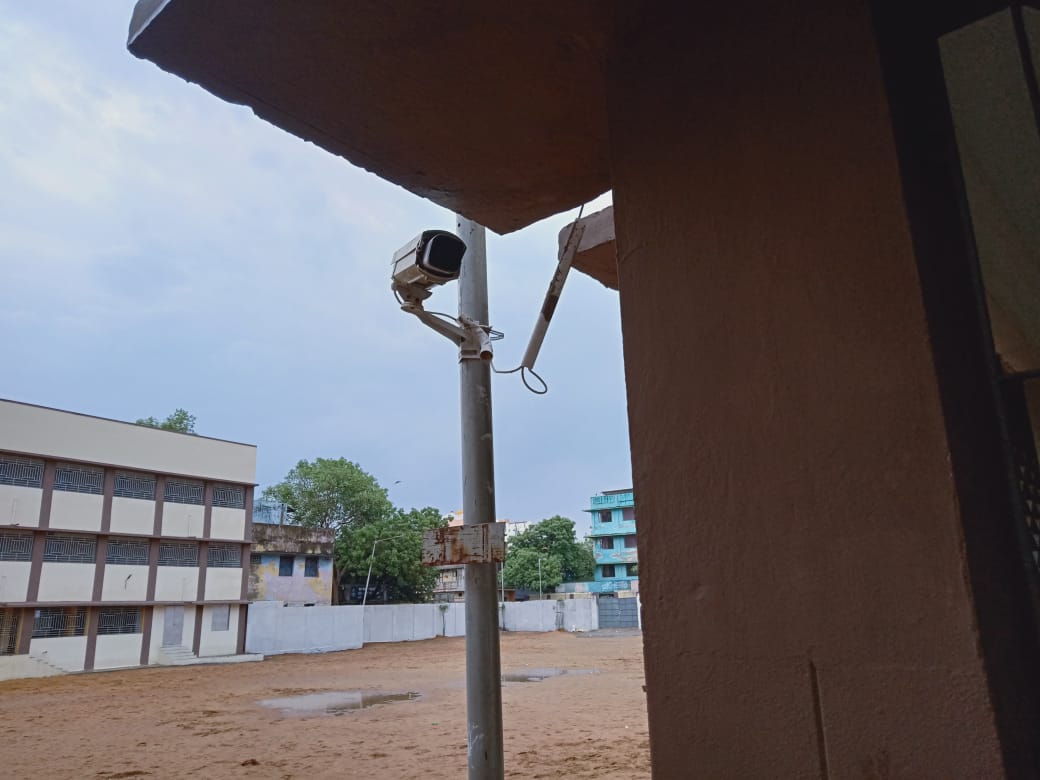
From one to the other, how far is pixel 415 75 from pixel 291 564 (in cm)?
3304

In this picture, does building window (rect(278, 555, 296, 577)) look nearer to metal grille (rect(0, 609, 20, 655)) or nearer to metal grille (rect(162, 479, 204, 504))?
metal grille (rect(162, 479, 204, 504))

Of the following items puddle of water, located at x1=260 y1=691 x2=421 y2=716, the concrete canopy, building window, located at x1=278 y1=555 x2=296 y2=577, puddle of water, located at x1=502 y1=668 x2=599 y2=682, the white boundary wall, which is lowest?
puddle of water, located at x1=502 y1=668 x2=599 y2=682

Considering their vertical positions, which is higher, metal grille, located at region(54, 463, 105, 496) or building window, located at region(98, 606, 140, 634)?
metal grille, located at region(54, 463, 105, 496)

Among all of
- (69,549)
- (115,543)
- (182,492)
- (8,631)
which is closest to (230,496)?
(182,492)

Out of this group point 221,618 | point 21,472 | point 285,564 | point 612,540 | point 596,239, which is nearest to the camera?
point 596,239

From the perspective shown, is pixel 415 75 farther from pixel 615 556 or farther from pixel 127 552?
pixel 615 556

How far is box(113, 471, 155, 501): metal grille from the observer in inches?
952

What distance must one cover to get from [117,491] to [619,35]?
2638 centimetres

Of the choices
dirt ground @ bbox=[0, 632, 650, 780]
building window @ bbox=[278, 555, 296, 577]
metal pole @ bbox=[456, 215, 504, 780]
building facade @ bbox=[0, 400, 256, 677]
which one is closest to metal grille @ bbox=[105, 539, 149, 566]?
building facade @ bbox=[0, 400, 256, 677]

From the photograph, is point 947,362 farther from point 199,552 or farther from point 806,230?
point 199,552

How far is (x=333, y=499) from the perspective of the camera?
40656mm

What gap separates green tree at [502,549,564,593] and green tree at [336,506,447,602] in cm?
1179

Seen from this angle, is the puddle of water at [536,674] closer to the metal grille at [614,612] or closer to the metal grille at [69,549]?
the metal grille at [69,549]

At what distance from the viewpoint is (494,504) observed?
144 inches
